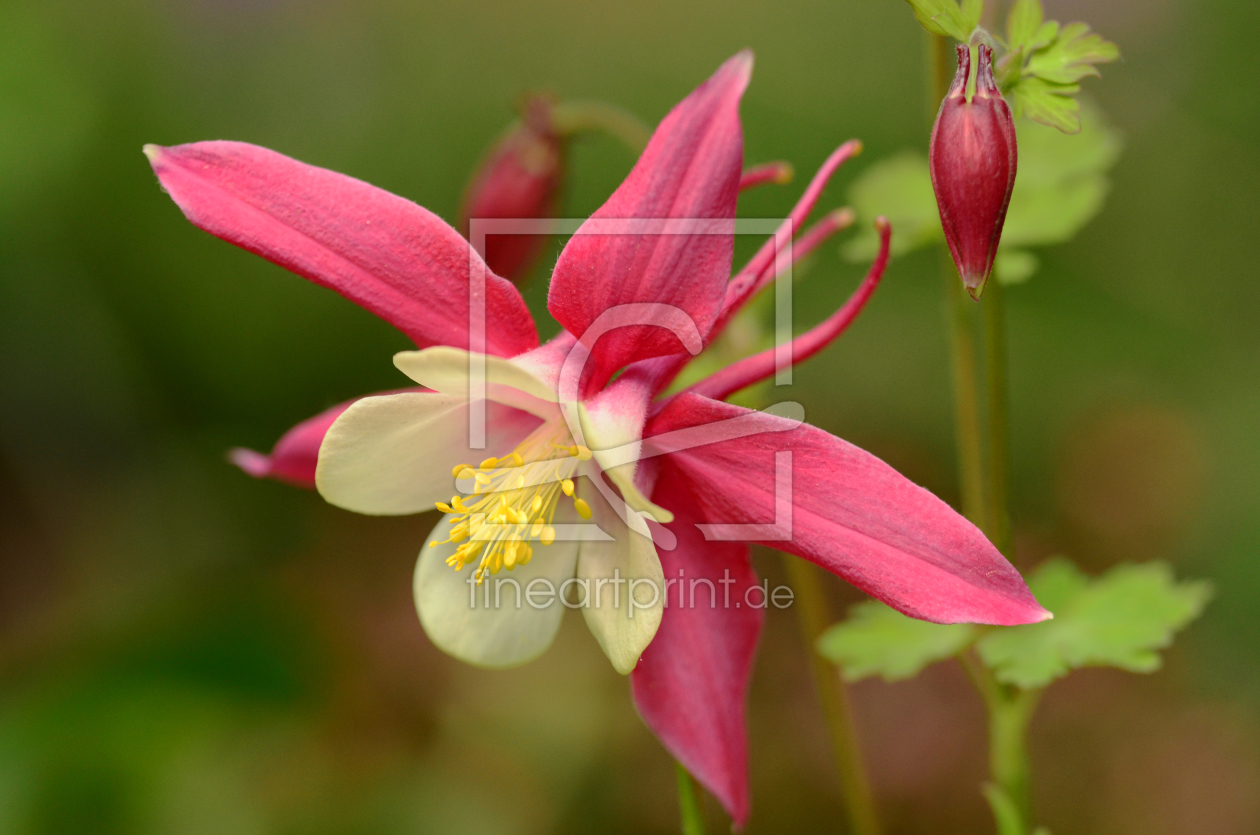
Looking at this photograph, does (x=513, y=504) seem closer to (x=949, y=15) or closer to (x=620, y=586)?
(x=620, y=586)

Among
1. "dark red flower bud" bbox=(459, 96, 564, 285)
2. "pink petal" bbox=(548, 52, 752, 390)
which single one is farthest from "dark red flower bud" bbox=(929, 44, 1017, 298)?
"dark red flower bud" bbox=(459, 96, 564, 285)

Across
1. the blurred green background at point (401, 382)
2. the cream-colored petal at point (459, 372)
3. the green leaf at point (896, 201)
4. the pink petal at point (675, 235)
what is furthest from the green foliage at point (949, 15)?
the blurred green background at point (401, 382)

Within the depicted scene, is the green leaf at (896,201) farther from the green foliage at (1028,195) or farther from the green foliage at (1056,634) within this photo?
the green foliage at (1056,634)

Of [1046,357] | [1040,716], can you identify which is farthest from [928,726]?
[1046,357]

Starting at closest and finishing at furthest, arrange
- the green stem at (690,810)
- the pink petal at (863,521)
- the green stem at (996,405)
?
the pink petal at (863,521) → the green stem at (690,810) → the green stem at (996,405)

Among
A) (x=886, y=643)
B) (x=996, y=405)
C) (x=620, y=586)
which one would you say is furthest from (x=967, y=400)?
(x=620, y=586)

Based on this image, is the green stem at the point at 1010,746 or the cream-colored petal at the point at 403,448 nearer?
the cream-colored petal at the point at 403,448
